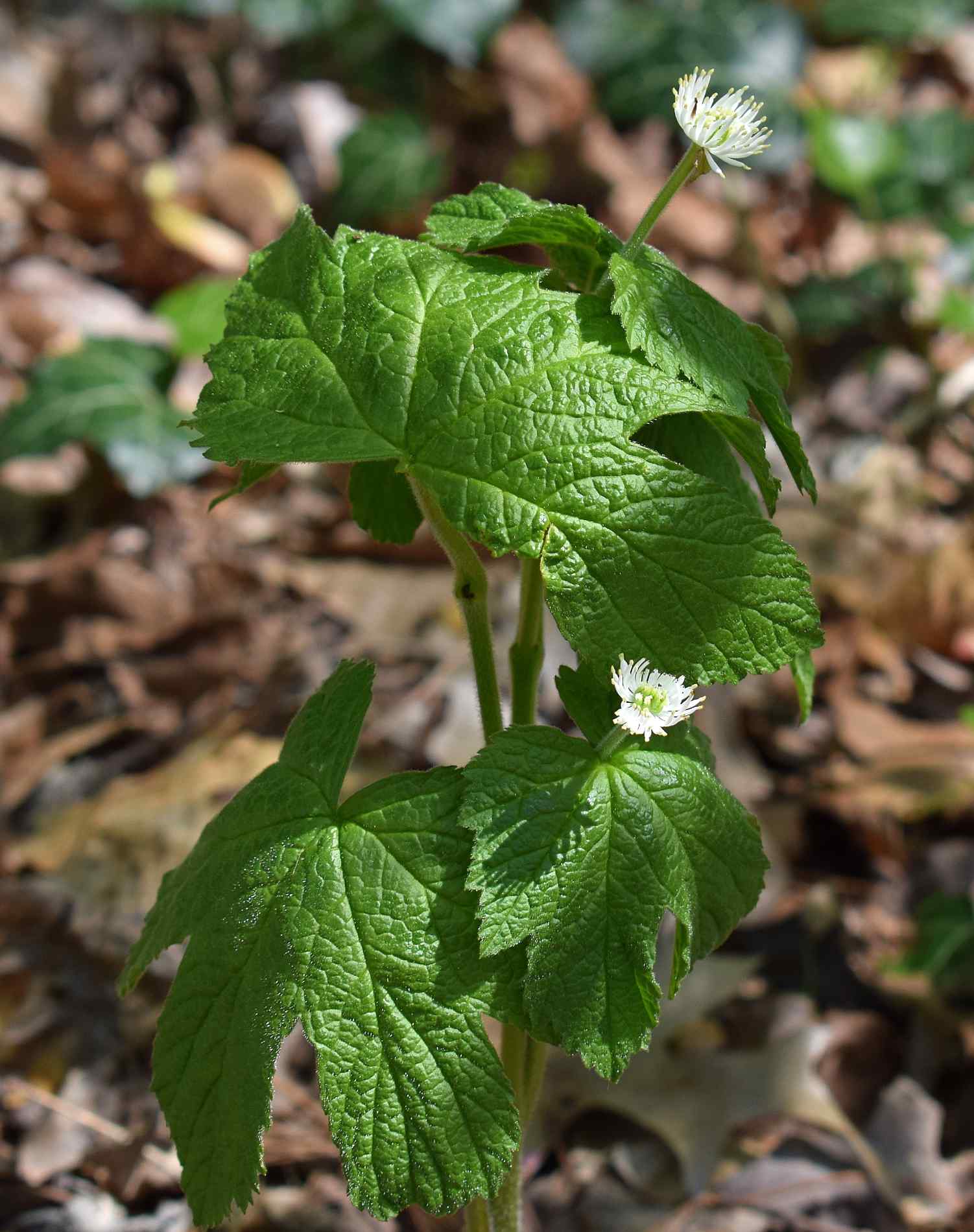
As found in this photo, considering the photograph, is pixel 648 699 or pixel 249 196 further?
pixel 249 196

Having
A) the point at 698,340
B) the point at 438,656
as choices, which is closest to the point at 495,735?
the point at 698,340

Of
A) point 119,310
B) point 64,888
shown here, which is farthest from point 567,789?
point 119,310

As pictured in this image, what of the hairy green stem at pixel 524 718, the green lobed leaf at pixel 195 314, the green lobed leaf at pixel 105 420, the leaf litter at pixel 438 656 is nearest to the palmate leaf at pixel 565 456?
the hairy green stem at pixel 524 718

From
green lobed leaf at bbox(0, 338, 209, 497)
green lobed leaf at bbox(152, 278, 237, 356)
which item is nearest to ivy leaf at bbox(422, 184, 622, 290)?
green lobed leaf at bbox(0, 338, 209, 497)

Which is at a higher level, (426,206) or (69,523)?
(426,206)

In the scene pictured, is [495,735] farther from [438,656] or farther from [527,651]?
[438,656]

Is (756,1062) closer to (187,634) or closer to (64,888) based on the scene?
(64,888)
